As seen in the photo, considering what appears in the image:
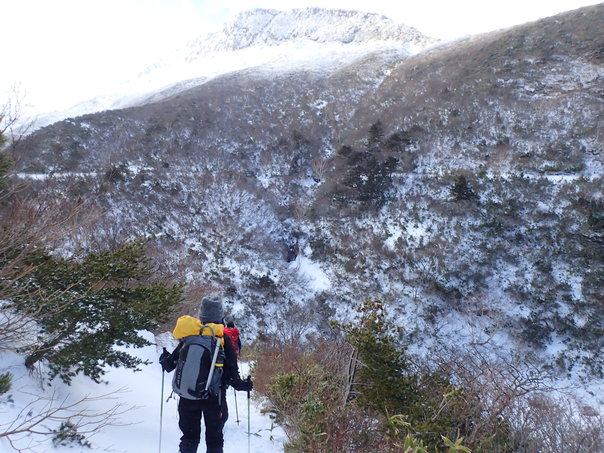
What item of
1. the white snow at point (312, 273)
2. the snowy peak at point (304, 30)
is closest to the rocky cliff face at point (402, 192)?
the white snow at point (312, 273)

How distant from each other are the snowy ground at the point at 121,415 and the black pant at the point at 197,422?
0.77 meters

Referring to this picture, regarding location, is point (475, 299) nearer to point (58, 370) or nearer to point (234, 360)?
point (234, 360)

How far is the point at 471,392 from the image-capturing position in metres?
3.99

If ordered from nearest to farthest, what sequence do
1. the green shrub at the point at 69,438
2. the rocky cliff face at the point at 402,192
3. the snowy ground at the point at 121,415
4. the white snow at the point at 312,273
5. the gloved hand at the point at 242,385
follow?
the gloved hand at the point at 242,385, the green shrub at the point at 69,438, the snowy ground at the point at 121,415, the rocky cliff face at the point at 402,192, the white snow at the point at 312,273

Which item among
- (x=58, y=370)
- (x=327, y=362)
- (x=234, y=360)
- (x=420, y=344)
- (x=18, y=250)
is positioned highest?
(x=18, y=250)

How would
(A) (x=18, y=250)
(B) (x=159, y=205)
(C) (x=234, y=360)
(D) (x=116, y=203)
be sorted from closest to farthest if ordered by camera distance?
(C) (x=234, y=360), (A) (x=18, y=250), (D) (x=116, y=203), (B) (x=159, y=205)

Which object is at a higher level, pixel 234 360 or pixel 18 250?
pixel 18 250

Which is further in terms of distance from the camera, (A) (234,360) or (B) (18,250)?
(B) (18,250)

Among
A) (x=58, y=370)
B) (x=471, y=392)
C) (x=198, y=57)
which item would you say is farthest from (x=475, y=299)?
(x=198, y=57)

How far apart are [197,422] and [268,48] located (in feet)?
188

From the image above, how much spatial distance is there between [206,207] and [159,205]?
2.79 m

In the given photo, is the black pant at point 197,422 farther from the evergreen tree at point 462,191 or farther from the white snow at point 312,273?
the evergreen tree at point 462,191

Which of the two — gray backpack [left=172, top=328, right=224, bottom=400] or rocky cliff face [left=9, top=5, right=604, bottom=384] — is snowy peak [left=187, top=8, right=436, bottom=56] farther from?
gray backpack [left=172, top=328, right=224, bottom=400]

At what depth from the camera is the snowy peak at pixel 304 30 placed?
4997 cm
